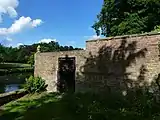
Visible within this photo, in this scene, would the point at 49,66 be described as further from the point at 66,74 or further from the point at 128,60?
the point at 128,60

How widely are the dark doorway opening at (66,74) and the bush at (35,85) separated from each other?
1.50 meters

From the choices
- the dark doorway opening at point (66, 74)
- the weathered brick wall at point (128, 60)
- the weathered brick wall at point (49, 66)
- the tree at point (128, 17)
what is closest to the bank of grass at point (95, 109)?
the weathered brick wall at point (128, 60)

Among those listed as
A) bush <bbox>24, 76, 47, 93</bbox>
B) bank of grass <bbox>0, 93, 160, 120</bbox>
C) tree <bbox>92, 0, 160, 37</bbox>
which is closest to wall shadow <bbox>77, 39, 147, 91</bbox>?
bank of grass <bbox>0, 93, 160, 120</bbox>

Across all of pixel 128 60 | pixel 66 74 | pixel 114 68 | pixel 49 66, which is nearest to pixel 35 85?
pixel 49 66

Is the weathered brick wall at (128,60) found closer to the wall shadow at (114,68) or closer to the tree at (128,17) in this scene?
the wall shadow at (114,68)

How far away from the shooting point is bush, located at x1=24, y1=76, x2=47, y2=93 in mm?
19953

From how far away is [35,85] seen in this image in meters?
20.1

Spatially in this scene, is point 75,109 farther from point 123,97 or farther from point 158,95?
point 158,95

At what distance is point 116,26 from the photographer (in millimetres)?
33375

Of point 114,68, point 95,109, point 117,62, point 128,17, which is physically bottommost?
point 95,109

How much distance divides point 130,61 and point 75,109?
3.69m

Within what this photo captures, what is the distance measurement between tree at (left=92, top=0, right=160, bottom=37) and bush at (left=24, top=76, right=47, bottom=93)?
13.8 metres

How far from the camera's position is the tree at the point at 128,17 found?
100 ft

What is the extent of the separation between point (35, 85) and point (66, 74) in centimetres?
263
